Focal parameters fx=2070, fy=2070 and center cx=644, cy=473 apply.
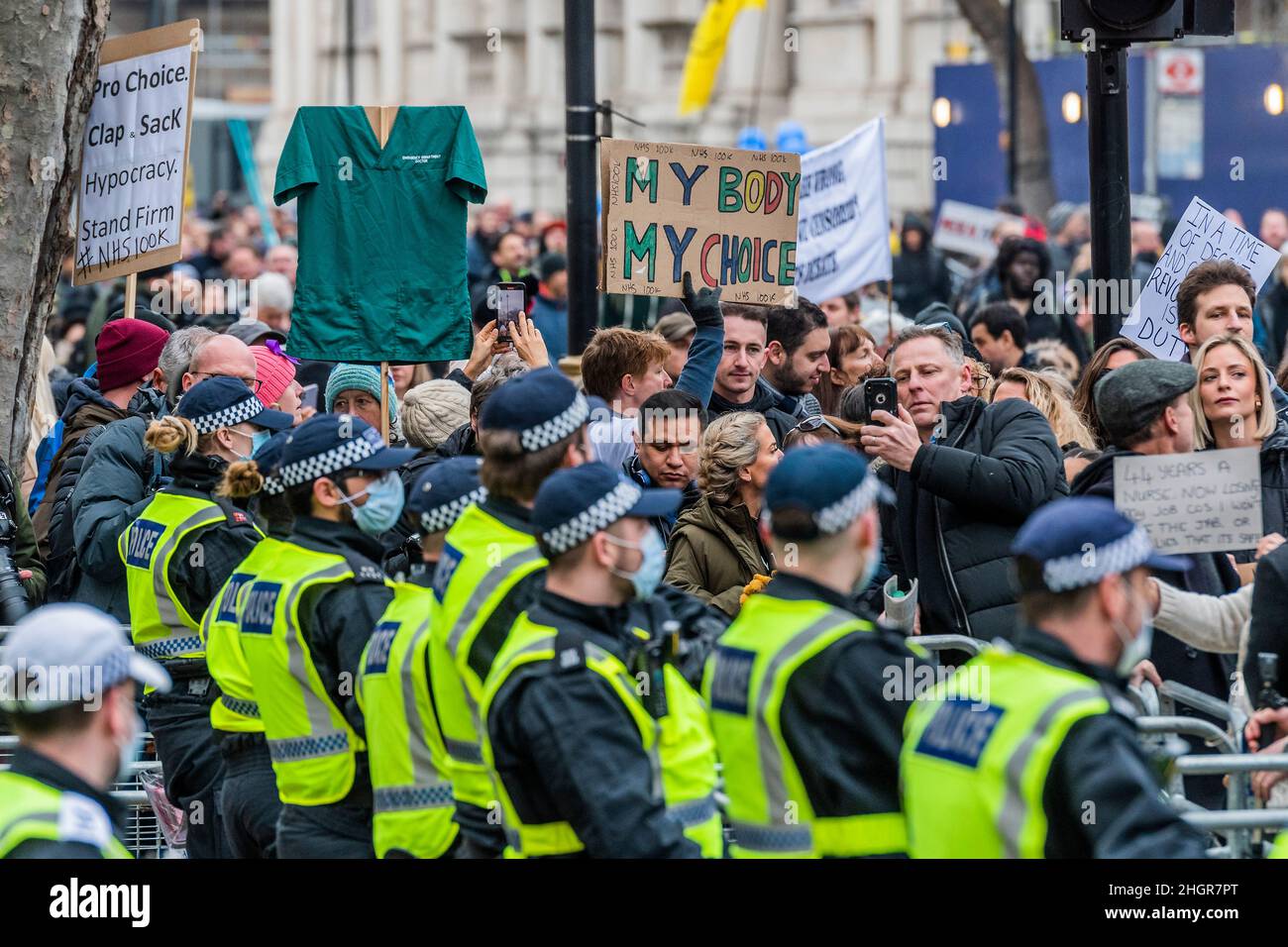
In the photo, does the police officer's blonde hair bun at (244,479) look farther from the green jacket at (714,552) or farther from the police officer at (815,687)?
the police officer at (815,687)

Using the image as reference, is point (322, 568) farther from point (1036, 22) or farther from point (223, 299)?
point (1036, 22)

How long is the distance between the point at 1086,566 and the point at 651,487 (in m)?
3.67

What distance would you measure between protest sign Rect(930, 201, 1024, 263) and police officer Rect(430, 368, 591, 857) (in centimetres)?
1387

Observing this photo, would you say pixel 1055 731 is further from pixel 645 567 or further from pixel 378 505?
pixel 378 505

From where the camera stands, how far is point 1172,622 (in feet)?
19.0

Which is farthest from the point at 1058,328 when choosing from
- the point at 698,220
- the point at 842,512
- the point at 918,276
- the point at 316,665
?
the point at 842,512

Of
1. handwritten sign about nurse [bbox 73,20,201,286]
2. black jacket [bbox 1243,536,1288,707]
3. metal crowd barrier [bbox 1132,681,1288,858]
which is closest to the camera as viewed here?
metal crowd barrier [bbox 1132,681,1288,858]

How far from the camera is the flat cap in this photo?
6.27 meters

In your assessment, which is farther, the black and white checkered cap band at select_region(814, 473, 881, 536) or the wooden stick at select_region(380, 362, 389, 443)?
the wooden stick at select_region(380, 362, 389, 443)

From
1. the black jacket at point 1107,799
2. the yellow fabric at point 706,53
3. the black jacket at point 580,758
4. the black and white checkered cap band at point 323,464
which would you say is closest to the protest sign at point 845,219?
the black and white checkered cap band at point 323,464

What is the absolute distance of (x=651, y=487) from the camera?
7430mm

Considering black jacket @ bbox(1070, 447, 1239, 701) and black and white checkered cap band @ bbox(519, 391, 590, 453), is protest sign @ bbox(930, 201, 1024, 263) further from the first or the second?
black and white checkered cap band @ bbox(519, 391, 590, 453)

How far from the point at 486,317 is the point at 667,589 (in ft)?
21.7

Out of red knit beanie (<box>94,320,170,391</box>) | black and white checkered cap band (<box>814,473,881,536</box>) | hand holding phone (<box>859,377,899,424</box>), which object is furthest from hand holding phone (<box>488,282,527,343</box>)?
black and white checkered cap band (<box>814,473,881,536</box>)
